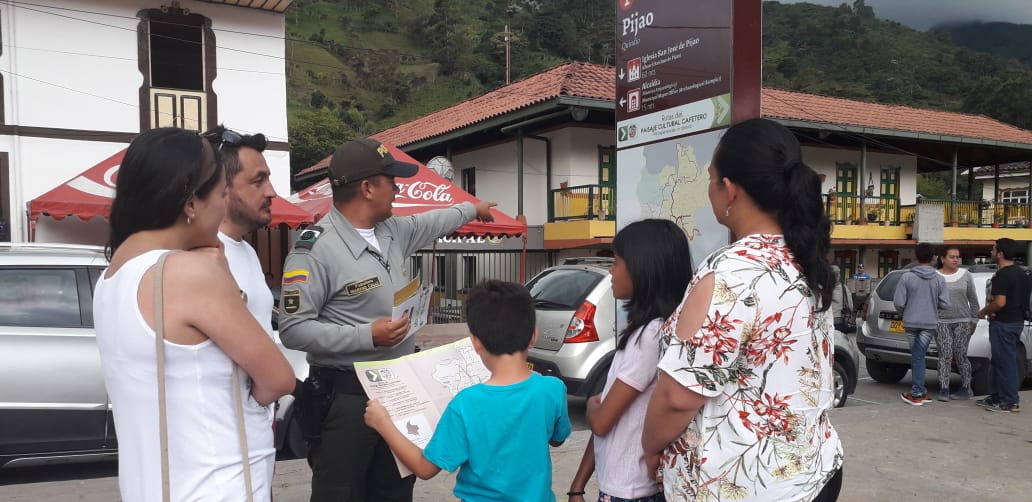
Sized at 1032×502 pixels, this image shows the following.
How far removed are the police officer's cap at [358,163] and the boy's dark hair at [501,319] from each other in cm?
72

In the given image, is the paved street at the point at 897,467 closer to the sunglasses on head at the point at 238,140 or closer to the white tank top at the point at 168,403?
the sunglasses on head at the point at 238,140

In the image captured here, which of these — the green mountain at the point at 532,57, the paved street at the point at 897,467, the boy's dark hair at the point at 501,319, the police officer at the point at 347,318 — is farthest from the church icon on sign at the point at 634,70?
the green mountain at the point at 532,57

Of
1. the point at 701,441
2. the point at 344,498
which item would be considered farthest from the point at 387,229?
the point at 701,441

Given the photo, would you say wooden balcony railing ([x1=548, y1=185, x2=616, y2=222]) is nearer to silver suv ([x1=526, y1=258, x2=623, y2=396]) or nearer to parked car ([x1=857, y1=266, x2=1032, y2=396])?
parked car ([x1=857, y1=266, x2=1032, y2=396])

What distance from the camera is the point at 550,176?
1762cm

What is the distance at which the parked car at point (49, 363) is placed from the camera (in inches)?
170

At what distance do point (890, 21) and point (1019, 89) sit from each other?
1578 inches

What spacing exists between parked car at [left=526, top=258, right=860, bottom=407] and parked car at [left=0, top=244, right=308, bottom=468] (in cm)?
349

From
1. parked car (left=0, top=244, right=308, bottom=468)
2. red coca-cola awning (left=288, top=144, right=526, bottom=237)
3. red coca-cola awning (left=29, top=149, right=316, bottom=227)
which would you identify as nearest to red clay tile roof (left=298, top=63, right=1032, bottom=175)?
red coca-cola awning (left=288, top=144, right=526, bottom=237)

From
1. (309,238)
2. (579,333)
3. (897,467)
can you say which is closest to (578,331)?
(579,333)

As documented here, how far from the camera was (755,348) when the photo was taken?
161cm

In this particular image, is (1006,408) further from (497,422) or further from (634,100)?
(497,422)

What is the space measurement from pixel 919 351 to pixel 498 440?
22.6 feet

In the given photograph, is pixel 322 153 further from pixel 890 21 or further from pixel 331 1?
pixel 890 21
